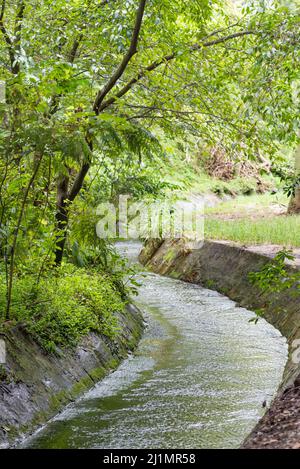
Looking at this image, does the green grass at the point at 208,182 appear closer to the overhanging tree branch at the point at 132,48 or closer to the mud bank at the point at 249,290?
the mud bank at the point at 249,290

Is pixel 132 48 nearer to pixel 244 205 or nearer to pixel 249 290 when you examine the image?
pixel 249 290

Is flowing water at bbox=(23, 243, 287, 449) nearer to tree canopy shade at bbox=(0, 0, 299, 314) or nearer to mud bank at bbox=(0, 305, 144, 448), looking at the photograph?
mud bank at bbox=(0, 305, 144, 448)

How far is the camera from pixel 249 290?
38.8ft

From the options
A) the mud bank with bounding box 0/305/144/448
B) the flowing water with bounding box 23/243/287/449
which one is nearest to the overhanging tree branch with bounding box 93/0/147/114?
the mud bank with bounding box 0/305/144/448

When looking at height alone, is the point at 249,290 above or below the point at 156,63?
below

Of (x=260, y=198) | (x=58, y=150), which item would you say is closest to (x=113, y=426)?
(x=58, y=150)

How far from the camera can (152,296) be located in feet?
41.3

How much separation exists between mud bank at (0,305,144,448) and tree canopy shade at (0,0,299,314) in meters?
0.79

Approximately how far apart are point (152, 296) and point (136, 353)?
436 cm

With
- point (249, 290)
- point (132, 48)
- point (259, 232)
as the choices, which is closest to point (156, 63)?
point (132, 48)

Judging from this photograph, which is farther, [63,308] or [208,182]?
[208,182]

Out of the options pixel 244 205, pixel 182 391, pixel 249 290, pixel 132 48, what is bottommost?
pixel 182 391

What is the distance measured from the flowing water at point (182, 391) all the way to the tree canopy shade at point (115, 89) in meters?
1.61

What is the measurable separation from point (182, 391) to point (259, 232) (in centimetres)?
838
